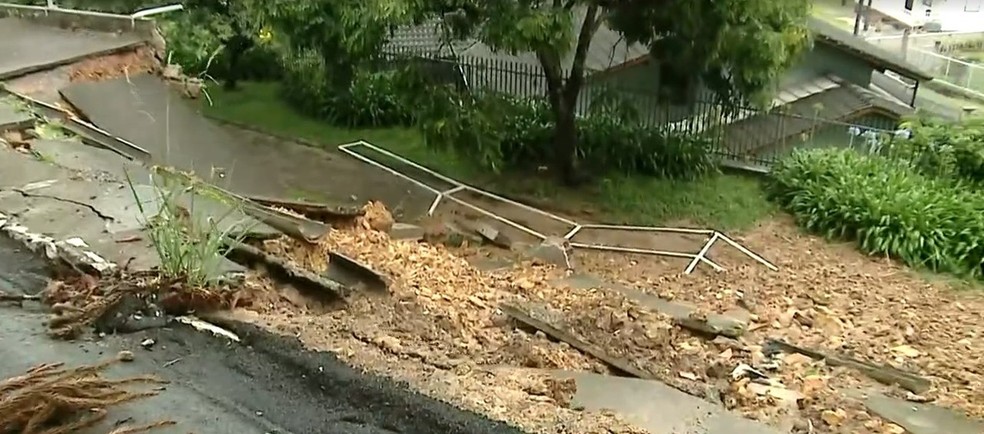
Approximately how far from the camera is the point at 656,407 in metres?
3.06

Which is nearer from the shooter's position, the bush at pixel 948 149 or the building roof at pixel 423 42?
the building roof at pixel 423 42

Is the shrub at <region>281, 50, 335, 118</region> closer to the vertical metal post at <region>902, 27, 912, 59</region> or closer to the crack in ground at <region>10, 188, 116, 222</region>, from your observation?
the crack in ground at <region>10, 188, 116, 222</region>

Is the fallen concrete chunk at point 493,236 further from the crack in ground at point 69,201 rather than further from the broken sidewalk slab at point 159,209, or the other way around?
the crack in ground at point 69,201

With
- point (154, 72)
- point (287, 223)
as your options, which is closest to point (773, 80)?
point (287, 223)

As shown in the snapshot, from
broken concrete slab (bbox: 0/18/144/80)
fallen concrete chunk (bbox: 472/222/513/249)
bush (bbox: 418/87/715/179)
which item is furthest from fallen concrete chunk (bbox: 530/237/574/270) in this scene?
broken concrete slab (bbox: 0/18/144/80)

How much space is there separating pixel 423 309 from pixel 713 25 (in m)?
4.54

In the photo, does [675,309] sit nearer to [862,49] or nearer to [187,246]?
[187,246]

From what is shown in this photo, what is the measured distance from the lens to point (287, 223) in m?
5.14

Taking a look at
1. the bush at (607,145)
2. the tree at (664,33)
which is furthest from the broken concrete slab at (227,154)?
the tree at (664,33)

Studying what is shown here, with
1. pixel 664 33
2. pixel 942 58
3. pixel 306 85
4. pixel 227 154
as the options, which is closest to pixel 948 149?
pixel 942 58

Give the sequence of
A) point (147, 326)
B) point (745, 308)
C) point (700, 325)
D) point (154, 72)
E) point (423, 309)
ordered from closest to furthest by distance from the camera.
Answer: point (147, 326) < point (423, 309) < point (700, 325) < point (745, 308) < point (154, 72)

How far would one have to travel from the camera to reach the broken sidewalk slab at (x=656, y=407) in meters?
2.82

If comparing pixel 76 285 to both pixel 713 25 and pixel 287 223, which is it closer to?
pixel 287 223

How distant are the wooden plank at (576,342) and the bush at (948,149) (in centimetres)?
569
